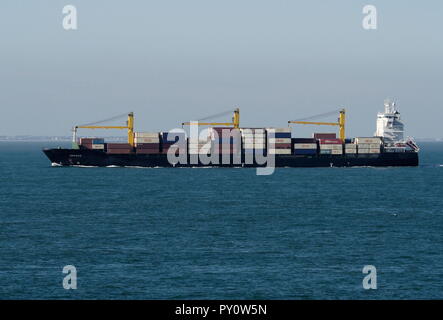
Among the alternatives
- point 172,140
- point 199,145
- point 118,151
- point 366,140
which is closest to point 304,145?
point 366,140

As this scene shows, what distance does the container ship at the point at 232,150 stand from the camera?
13688 centimetres

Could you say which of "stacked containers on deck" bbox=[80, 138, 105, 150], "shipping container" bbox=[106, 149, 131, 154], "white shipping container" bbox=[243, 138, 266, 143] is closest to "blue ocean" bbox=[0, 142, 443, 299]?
"shipping container" bbox=[106, 149, 131, 154]

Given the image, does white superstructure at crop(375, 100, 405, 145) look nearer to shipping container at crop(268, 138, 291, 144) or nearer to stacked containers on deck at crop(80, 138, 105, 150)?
shipping container at crop(268, 138, 291, 144)

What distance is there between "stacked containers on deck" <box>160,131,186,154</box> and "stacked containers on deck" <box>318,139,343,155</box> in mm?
28342

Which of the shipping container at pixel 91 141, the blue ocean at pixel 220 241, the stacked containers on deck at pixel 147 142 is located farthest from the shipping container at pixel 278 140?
the shipping container at pixel 91 141

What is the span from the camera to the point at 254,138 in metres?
138

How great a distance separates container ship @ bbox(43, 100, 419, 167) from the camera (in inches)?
5389

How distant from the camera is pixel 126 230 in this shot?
58.6m

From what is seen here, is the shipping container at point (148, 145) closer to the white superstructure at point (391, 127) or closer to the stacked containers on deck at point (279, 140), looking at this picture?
the stacked containers on deck at point (279, 140)

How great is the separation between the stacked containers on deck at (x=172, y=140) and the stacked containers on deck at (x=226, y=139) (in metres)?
5.92

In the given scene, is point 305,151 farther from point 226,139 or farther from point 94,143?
Result: point 94,143

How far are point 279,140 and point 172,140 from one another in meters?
21.6

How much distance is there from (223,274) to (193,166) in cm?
10370
